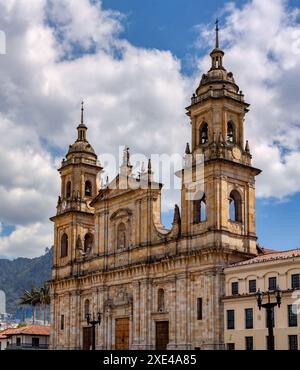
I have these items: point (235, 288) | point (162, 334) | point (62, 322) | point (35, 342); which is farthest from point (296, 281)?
point (35, 342)

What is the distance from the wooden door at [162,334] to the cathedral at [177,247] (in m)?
0.08

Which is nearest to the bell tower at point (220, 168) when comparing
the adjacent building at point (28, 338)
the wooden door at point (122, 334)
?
the wooden door at point (122, 334)

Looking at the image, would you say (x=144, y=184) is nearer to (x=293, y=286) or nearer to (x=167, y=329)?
(x=167, y=329)

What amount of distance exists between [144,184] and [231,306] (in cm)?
1519

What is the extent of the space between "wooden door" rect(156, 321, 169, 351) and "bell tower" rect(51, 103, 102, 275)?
16.8 m

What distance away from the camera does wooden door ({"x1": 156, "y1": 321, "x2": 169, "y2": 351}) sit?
52213 millimetres

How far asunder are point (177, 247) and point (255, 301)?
9.73m

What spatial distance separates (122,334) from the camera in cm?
5750

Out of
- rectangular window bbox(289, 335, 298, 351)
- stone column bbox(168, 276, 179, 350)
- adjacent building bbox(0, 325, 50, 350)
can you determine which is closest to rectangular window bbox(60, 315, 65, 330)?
adjacent building bbox(0, 325, 50, 350)

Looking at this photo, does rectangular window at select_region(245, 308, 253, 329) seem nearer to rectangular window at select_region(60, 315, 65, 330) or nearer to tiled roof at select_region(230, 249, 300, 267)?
tiled roof at select_region(230, 249, 300, 267)

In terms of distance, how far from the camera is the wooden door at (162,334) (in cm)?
5221
